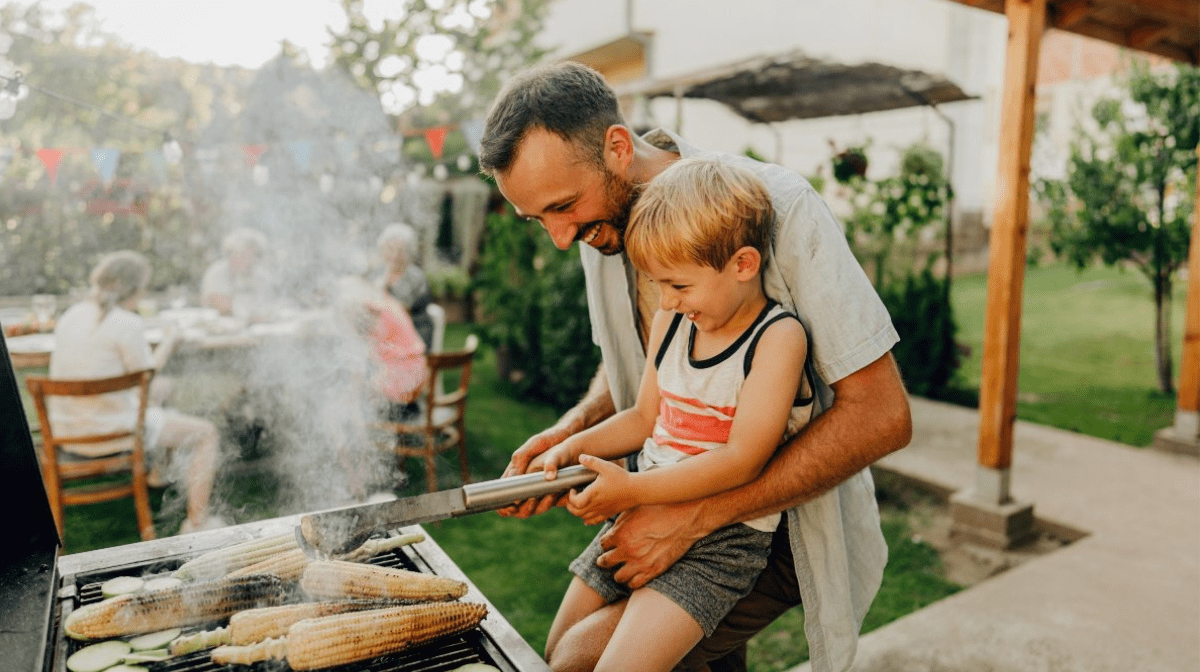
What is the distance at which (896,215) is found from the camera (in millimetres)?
8273

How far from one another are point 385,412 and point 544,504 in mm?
4074

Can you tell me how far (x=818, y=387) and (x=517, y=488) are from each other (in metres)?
0.86

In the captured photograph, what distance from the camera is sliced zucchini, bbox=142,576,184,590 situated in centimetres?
197

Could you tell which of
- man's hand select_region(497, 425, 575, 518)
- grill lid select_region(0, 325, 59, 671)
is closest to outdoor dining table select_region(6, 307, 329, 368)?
man's hand select_region(497, 425, 575, 518)

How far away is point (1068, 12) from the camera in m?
5.12

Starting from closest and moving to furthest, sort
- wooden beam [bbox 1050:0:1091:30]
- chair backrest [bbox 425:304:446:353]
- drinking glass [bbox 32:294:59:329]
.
A: wooden beam [bbox 1050:0:1091:30] < drinking glass [bbox 32:294:59:329] < chair backrest [bbox 425:304:446:353]

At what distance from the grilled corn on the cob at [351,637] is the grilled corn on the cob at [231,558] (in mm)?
350

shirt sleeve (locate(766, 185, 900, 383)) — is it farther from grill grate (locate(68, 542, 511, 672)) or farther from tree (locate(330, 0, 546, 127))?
tree (locate(330, 0, 546, 127))

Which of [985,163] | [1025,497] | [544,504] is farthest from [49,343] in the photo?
[985,163]

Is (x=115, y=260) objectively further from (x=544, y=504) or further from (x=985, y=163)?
(x=985, y=163)

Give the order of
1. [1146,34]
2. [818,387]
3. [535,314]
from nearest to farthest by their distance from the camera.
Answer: [818,387] < [1146,34] < [535,314]

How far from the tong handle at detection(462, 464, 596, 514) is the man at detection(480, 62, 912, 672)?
112mm

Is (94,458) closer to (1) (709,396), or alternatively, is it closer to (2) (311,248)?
(1) (709,396)

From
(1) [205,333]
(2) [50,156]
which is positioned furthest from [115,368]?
(2) [50,156]
